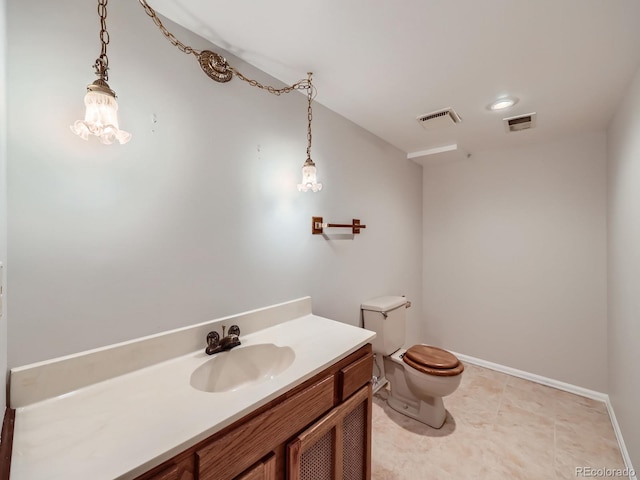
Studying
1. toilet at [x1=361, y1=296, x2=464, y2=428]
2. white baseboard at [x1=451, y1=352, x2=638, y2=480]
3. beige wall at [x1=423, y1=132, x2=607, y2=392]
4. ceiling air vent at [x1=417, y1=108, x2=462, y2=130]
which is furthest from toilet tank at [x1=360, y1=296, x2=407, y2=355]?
ceiling air vent at [x1=417, y1=108, x2=462, y2=130]

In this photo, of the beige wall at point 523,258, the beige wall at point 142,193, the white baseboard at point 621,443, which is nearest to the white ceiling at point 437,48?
the beige wall at point 142,193

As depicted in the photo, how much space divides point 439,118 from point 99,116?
6.71ft

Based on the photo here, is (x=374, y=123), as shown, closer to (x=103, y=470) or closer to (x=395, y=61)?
(x=395, y=61)

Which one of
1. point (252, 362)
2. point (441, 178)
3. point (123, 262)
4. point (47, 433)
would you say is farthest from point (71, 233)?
point (441, 178)

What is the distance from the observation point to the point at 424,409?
76.9 inches

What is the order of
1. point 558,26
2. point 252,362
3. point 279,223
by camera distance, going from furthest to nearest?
point 279,223
point 252,362
point 558,26

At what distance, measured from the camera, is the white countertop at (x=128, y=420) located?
1.95 ft

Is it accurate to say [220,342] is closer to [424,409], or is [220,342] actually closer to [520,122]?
[424,409]

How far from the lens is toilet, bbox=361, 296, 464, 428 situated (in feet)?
6.06

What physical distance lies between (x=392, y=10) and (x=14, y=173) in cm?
146

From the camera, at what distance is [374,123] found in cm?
217

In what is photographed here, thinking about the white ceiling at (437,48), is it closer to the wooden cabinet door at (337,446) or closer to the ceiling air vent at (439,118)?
the ceiling air vent at (439,118)

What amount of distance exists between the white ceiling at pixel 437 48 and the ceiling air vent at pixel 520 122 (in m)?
0.08

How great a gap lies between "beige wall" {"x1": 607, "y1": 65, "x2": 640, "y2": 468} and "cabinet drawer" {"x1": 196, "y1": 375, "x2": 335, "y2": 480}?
1.73 m
